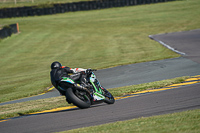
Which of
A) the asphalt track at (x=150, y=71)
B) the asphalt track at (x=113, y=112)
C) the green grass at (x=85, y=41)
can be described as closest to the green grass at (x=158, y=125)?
the asphalt track at (x=113, y=112)

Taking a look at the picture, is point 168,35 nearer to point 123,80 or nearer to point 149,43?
point 149,43

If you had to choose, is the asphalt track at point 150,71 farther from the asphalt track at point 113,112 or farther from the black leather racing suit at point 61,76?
the black leather racing suit at point 61,76

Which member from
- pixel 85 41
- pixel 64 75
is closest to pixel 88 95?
pixel 64 75

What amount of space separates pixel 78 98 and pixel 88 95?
0.40 meters

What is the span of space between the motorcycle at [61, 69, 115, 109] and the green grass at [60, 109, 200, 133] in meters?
1.70

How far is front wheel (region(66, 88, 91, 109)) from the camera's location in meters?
8.46

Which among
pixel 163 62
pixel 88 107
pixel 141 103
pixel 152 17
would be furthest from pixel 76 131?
pixel 152 17

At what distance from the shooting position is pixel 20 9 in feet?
160

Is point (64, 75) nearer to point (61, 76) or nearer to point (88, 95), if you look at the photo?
point (61, 76)

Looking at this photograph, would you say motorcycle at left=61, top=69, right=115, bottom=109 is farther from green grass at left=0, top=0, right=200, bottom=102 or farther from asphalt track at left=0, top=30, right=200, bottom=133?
green grass at left=0, top=0, right=200, bottom=102

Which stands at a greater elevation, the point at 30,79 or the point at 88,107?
the point at 88,107

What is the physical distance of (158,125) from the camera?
630 centimetres

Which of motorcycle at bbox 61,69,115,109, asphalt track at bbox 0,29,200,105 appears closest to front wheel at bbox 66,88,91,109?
motorcycle at bbox 61,69,115,109

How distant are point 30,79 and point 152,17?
2647cm
